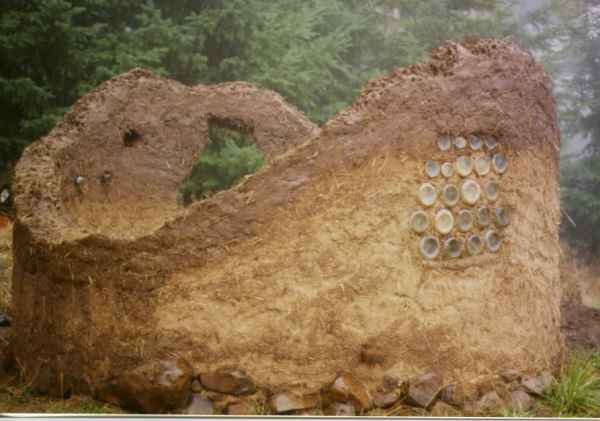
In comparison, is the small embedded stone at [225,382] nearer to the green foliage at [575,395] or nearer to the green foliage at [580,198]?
the green foliage at [575,395]

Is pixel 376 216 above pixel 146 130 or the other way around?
the other way around

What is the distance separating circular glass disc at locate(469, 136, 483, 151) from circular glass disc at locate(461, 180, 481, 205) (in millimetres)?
210

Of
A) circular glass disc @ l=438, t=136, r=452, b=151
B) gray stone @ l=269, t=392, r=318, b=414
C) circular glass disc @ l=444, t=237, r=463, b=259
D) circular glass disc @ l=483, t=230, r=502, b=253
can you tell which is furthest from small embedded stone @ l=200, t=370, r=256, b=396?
circular glass disc @ l=438, t=136, r=452, b=151

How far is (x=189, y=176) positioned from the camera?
17.7 feet

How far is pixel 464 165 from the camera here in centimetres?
339

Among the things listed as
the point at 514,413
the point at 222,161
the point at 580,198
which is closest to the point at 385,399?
the point at 514,413

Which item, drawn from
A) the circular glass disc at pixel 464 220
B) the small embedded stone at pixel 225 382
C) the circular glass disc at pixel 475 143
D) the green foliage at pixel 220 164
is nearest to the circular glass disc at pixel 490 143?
the circular glass disc at pixel 475 143

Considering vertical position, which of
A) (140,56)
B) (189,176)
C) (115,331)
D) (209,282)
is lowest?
(115,331)

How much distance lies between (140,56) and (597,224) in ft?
10.4

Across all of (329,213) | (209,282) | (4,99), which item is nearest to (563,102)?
(329,213)

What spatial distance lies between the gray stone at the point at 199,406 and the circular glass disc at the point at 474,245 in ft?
5.71

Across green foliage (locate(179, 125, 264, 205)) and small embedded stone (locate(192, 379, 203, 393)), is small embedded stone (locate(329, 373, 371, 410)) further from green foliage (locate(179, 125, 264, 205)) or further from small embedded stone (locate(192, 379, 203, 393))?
green foliage (locate(179, 125, 264, 205))

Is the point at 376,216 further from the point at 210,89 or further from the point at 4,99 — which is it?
the point at 210,89

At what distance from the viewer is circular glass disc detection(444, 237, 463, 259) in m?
3.33
